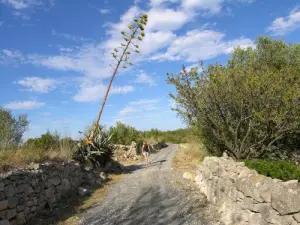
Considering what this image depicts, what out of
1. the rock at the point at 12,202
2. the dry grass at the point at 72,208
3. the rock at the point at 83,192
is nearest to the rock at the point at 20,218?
the rock at the point at 12,202

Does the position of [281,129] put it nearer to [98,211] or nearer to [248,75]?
[248,75]

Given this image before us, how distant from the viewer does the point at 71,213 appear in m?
10.2

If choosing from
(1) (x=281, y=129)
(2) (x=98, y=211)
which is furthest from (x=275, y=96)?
(2) (x=98, y=211)

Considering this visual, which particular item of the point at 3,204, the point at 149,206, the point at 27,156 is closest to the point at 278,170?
the point at 149,206

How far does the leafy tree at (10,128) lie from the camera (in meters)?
13.3

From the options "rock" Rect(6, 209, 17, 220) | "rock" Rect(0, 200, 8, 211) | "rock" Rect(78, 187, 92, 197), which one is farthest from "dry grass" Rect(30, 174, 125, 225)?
"rock" Rect(0, 200, 8, 211)

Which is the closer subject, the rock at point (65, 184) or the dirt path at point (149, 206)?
the dirt path at point (149, 206)

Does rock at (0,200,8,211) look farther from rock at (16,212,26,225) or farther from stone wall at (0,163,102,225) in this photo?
rock at (16,212,26,225)

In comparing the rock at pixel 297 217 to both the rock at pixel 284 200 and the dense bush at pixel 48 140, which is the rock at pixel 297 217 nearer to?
the rock at pixel 284 200

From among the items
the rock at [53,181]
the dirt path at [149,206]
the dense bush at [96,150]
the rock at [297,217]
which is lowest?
the dirt path at [149,206]

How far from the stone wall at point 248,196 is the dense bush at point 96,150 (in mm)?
7969

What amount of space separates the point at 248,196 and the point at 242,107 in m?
5.49

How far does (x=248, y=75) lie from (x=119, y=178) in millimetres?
8351

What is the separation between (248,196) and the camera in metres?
7.30
